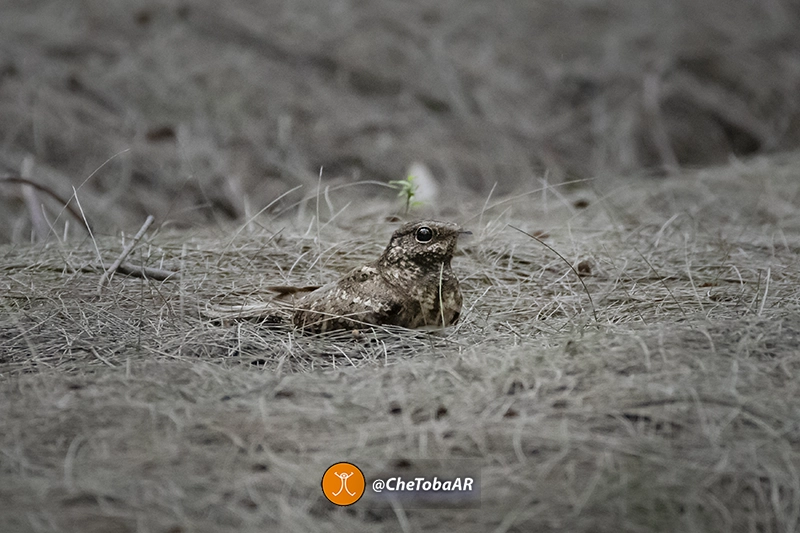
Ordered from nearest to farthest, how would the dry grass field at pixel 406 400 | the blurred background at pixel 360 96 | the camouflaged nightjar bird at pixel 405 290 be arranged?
the dry grass field at pixel 406 400
the camouflaged nightjar bird at pixel 405 290
the blurred background at pixel 360 96

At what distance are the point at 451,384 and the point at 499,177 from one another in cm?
452

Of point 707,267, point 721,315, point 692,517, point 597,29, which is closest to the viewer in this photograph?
point 692,517

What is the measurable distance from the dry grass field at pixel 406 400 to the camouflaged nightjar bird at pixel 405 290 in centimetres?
6

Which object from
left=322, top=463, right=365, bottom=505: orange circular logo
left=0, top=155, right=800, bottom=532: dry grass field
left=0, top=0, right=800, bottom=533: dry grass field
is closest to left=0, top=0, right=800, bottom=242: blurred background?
left=0, top=0, right=800, bottom=533: dry grass field

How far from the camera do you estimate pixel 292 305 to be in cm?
241

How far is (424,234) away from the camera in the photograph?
2.29 metres

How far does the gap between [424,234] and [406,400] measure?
2.25 feet

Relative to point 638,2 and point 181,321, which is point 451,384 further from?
point 638,2

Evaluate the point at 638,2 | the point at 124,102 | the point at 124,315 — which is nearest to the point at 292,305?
the point at 124,315

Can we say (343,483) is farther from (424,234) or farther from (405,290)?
(424,234)

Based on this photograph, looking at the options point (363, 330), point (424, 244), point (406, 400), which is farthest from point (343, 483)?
point (424, 244)

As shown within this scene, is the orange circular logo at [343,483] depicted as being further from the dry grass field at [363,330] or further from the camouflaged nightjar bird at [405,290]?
the camouflaged nightjar bird at [405,290]

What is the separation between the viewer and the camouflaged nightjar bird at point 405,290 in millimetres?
2260

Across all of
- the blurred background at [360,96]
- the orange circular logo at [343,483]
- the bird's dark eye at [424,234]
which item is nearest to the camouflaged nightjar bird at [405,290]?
the bird's dark eye at [424,234]
